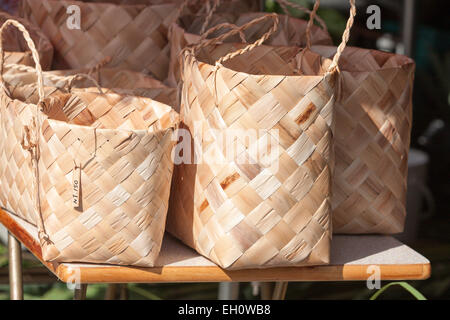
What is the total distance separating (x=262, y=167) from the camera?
1.13m

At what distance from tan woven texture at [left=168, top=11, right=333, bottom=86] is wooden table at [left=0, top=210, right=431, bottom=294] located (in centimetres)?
41

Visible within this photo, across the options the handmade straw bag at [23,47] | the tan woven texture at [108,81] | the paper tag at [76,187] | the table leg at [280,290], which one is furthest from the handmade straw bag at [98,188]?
the table leg at [280,290]

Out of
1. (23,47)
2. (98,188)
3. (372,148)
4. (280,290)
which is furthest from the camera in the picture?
(280,290)

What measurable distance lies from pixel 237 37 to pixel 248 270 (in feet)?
1.99

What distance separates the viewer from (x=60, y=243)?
1.15m

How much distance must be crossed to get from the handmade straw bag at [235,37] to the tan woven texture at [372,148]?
0.81 feet

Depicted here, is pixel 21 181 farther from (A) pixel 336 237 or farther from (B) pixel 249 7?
(B) pixel 249 7

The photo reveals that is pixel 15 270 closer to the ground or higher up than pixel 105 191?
closer to the ground

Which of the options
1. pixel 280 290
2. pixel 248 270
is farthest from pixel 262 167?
pixel 280 290

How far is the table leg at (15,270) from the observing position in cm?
159

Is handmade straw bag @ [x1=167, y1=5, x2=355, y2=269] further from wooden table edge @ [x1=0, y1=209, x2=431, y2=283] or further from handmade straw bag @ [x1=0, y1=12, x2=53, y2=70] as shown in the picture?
handmade straw bag @ [x1=0, y1=12, x2=53, y2=70]

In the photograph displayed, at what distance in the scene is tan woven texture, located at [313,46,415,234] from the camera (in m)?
1.28

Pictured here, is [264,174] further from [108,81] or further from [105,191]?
[108,81]
